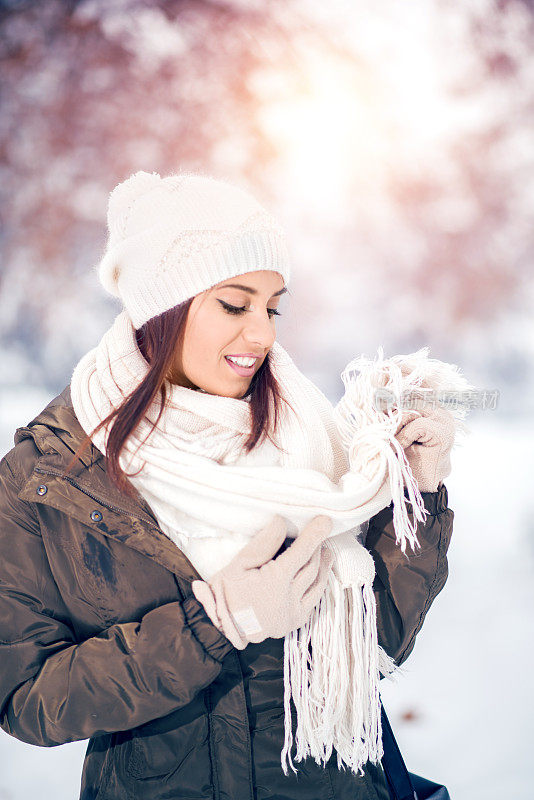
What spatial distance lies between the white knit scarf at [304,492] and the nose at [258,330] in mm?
96

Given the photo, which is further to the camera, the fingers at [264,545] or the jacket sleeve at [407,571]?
the jacket sleeve at [407,571]

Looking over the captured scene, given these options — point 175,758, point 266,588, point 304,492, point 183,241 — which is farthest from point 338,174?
point 175,758

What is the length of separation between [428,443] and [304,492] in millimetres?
173

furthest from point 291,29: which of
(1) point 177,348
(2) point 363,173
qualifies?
(1) point 177,348

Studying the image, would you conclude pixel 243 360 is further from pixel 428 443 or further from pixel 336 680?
pixel 336 680

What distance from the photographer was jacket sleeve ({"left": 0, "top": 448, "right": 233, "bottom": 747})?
830 mm

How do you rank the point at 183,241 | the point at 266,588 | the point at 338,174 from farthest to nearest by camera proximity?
the point at 338,174, the point at 183,241, the point at 266,588

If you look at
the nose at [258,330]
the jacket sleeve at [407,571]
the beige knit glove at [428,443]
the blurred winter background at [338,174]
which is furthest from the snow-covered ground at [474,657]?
the nose at [258,330]

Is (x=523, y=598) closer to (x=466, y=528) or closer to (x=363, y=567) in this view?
(x=466, y=528)

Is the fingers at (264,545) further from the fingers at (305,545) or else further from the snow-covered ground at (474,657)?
the snow-covered ground at (474,657)

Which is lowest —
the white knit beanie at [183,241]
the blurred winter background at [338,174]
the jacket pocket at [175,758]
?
the jacket pocket at [175,758]

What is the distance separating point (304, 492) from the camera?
0.89m

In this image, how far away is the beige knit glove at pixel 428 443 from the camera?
902 millimetres

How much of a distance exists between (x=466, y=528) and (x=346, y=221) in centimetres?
88
